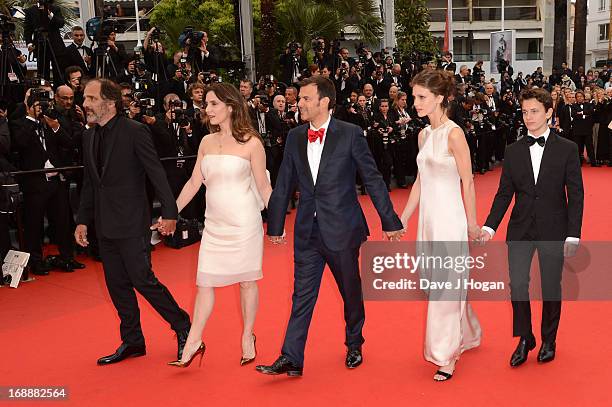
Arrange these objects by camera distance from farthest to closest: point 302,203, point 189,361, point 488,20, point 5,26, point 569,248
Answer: point 488,20 → point 5,26 → point 189,361 → point 302,203 → point 569,248

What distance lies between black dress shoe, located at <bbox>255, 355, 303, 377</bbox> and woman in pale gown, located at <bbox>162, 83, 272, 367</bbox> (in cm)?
48

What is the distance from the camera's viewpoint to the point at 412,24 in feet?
121

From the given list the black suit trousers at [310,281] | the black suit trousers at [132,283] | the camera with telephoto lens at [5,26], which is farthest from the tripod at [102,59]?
the black suit trousers at [310,281]

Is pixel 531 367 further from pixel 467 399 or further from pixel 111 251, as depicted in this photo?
pixel 111 251

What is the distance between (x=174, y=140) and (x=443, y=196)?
4979mm

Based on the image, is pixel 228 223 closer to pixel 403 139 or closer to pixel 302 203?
pixel 302 203

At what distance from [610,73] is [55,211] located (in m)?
21.2

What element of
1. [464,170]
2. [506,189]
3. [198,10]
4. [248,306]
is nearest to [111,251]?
[248,306]

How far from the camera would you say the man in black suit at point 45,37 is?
30.1 ft

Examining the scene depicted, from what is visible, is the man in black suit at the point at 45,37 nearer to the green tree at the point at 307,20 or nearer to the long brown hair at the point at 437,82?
the long brown hair at the point at 437,82

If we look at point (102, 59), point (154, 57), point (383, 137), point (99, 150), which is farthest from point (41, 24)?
point (99, 150)

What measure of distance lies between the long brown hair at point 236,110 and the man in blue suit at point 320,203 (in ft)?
0.85

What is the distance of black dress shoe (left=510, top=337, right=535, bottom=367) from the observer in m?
3.99

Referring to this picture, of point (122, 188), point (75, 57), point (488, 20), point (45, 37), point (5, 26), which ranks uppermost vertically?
point (488, 20)
